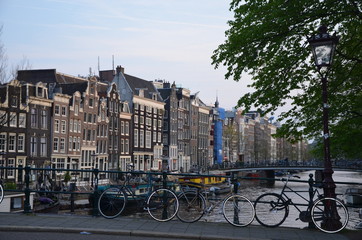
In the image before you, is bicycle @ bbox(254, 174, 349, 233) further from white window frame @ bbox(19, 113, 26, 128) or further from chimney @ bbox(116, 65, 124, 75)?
chimney @ bbox(116, 65, 124, 75)

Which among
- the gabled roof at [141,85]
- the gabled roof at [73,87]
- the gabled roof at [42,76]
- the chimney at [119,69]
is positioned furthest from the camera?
the gabled roof at [141,85]

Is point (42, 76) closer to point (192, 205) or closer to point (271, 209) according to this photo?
point (192, 205)

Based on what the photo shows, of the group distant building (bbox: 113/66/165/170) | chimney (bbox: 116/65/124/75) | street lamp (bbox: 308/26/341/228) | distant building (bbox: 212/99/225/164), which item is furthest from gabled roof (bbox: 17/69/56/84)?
distant building (bbox: 212/99/225/164)

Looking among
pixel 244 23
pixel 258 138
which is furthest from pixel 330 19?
pixel 258 138

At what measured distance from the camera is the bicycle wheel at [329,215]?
9977mm

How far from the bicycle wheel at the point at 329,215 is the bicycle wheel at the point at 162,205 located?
3.04 meters

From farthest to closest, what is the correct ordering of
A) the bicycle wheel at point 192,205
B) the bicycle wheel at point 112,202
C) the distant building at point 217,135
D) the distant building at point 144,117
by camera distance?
the distant building at point 217,135 → the distant building at point 144,117 → the bicycle wheel at point 112,202 → the bicycle wheel at point 192,205

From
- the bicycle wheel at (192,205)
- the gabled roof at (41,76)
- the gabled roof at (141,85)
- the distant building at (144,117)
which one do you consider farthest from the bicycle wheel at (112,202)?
the gabled roof at (141,85)

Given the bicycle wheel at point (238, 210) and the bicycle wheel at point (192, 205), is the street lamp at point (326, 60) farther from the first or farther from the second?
the bicycle wheel at point (192, 205)

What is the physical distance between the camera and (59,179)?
47.2 m

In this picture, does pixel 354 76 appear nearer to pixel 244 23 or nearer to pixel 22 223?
pixel 244 23

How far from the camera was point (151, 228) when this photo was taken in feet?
31.8

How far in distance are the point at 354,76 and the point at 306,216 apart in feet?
23.3

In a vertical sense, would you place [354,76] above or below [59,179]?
above
